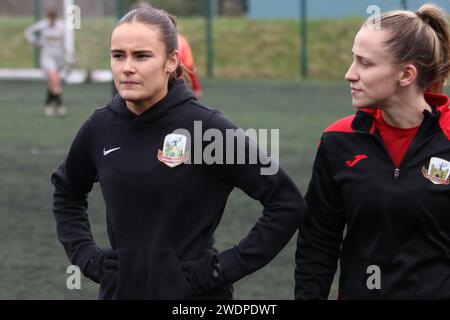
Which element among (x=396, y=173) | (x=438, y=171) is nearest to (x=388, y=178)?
(x=396, y=173)

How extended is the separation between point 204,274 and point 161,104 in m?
0.57

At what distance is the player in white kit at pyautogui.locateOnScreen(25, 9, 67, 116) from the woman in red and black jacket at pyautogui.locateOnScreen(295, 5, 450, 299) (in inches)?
593

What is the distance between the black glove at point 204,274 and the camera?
328 centimetres

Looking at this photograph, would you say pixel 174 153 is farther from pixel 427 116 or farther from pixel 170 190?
pixel 427 116

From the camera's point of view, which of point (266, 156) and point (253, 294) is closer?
point (266, 156)

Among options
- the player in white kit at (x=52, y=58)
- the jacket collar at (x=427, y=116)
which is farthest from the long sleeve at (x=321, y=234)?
the player in white kit at (x=52, y=58)

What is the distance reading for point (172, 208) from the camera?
3.33 metres

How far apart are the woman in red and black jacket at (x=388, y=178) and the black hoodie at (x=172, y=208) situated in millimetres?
200

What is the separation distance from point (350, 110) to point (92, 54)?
11.7 m

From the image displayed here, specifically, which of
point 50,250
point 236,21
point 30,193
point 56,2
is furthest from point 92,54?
point 50,250

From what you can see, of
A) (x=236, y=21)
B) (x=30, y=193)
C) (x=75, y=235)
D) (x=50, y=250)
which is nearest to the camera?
(x=75, y=235)

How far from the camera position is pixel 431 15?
11.6ft

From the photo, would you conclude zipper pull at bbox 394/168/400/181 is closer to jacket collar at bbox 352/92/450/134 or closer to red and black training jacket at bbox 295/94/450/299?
red and black training jacket at bbox 295/94/450/299

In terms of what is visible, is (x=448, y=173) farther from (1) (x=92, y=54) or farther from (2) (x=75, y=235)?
(1) (x=92, y=54)
